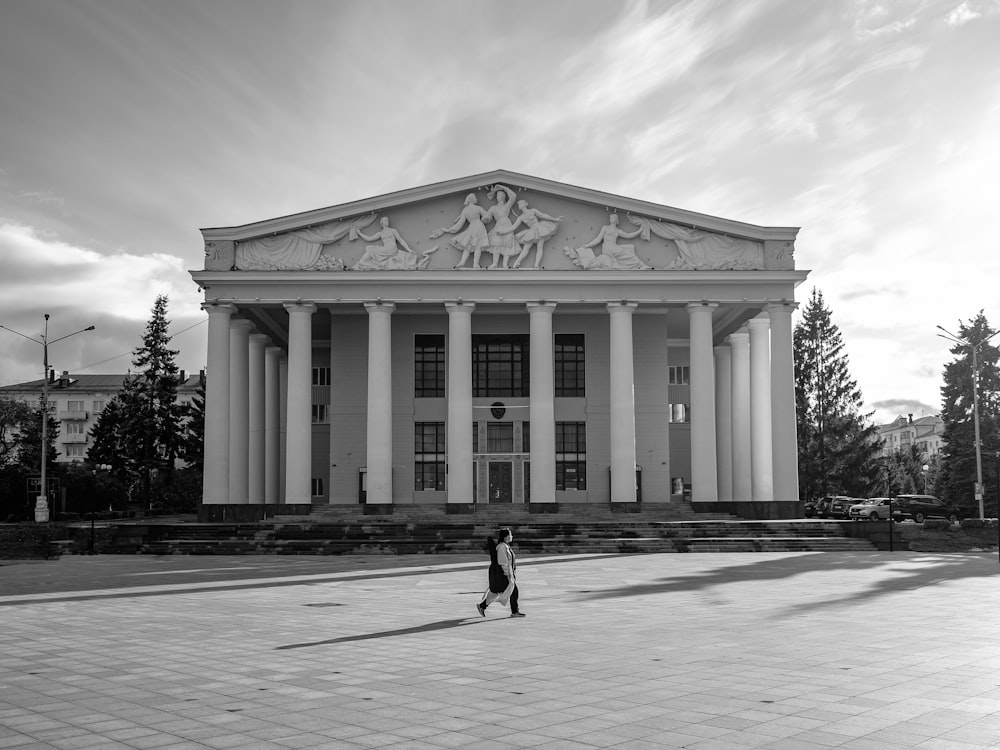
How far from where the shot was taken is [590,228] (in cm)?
4466

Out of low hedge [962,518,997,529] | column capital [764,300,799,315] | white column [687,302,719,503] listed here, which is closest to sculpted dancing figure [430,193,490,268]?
white column [687,302,719,503]

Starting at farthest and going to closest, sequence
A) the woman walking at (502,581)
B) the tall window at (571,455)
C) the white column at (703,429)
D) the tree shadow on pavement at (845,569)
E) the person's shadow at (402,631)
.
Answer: the tall window at (571,455), the white column at (703,429), the tree shadow on pavement at (845,569), the woman walking at (502,581), the person's shadow at (402,631)

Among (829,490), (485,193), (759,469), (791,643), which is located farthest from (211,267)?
(829,490)

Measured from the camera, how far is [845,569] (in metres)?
25.6

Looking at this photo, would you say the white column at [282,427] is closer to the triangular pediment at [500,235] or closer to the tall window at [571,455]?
the triangular pediment at [500,235]

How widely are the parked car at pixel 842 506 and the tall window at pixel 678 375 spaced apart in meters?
13.0

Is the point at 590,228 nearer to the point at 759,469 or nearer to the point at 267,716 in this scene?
the point at 759,469

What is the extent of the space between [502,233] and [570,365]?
860cm

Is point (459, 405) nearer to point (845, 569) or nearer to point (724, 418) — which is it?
point (724, 418)

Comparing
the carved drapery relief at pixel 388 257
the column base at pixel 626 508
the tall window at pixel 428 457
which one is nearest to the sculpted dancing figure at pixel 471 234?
the carved drapery relief at pixel 388 257

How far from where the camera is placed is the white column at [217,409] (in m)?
42.6

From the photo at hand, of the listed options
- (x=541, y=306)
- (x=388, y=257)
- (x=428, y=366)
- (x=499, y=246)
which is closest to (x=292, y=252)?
(x=388, y=257)

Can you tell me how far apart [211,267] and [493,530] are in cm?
1787

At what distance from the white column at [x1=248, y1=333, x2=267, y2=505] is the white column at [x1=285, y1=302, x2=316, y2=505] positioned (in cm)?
636
